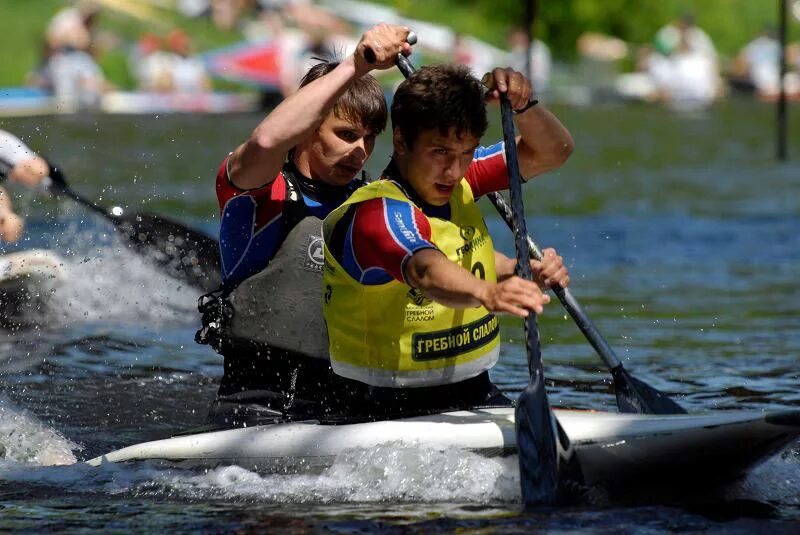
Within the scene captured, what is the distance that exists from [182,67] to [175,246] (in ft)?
44.1

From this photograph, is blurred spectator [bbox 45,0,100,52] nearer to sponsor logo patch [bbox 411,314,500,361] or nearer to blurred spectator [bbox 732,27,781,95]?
blurred spectator [bbox 732,27,781,95]

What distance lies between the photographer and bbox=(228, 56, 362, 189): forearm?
4.36 metres

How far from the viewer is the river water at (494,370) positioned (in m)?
4.40

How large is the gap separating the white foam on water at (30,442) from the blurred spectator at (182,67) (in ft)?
51.2

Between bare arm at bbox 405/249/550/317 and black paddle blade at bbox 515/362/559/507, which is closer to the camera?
bare arm at bbox 405/249/550/317

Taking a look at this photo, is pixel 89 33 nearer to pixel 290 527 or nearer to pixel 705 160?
pixel 705 160

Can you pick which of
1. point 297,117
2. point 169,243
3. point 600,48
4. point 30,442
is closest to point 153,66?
point 600,48

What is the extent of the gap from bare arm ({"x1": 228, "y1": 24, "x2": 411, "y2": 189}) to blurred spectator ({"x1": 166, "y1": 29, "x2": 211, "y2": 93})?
1692cm

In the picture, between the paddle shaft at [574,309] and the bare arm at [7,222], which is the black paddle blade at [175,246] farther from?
the paddle shaft at [574,309]

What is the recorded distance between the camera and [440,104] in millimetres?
4176

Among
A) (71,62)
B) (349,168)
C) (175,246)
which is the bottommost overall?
(349,168)

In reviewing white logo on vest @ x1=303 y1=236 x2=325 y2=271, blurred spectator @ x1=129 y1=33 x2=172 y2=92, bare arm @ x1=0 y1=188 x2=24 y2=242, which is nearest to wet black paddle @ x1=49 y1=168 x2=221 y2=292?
bare arm @ x1=0 y1=188 x2=24 y2=242

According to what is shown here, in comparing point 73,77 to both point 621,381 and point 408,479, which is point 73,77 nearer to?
point 621,381

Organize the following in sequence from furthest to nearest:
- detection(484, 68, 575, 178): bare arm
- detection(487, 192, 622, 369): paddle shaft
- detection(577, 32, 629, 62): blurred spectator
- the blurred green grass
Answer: detection(577, 32, 629, 62): blurred spectator, the blurred green grass, detection(487, 192, 622, 369): paddle shaft, detection(484, 68, 575, 178): bare arm
